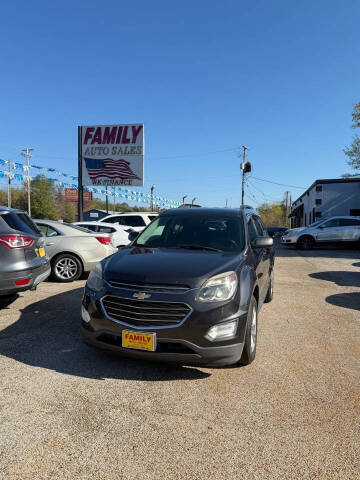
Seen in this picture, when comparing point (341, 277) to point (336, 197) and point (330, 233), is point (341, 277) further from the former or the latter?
point (336, 197)

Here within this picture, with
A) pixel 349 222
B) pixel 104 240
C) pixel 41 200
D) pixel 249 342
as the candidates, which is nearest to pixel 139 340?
pixel 249 342

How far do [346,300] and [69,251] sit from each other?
232 inches

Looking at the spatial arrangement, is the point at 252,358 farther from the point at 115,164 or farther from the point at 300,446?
the point at 115,164

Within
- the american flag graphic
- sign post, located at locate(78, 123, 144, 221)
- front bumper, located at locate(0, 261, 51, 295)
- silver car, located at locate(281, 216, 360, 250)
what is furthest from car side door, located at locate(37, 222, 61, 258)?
silver car, located at locate(281, 216, 360, 250)

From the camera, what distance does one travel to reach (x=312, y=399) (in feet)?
9.33

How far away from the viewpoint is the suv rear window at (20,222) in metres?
4.73

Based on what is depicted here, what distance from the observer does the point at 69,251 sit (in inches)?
293

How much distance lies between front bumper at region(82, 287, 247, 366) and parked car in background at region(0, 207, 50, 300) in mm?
2163

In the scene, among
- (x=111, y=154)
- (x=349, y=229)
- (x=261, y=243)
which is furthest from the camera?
Answer: (x=111, y=154)

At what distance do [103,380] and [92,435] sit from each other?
0.75 meters

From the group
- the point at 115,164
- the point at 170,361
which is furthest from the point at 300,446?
the point at 115,164

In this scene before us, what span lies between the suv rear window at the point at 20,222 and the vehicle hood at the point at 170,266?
1972 mm

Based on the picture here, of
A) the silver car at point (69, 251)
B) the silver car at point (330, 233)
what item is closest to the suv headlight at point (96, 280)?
the silver car at point (69, 251)

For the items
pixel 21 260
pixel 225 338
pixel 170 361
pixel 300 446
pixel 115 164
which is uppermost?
pixel 115 164
